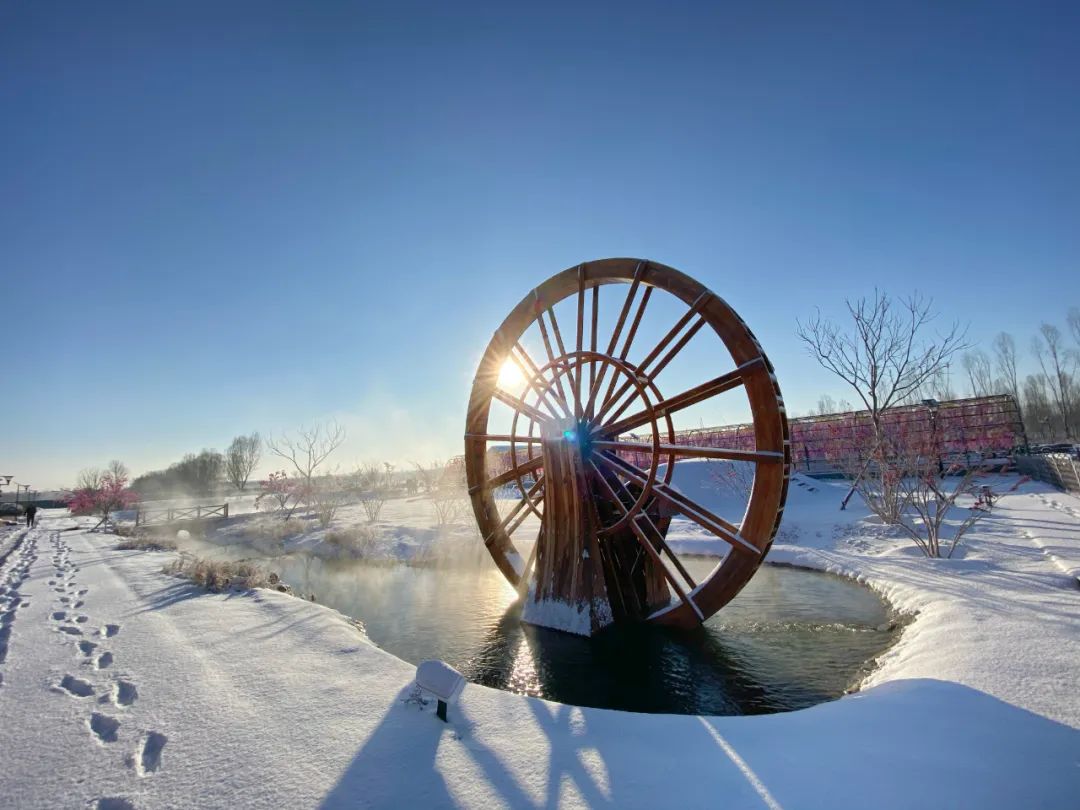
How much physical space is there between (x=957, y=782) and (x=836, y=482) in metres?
19.0

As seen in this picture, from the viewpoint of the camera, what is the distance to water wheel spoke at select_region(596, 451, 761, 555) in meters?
6.16

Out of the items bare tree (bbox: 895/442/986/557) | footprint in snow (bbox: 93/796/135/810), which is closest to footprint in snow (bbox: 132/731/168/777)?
footprint in snow (bbox: 93/796/135/810)

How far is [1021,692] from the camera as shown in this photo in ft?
11.1

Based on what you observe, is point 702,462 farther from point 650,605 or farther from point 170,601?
point 170,601

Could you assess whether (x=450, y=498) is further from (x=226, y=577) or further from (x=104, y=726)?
(x=104, y=726)

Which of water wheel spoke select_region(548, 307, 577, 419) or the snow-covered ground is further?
water wheel spoke select_region(548, 307, 577, 419)

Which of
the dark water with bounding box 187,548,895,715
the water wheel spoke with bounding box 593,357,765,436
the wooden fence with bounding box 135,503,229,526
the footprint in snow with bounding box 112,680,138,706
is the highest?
the water wheel spoke with bounding box 593,357,765,436

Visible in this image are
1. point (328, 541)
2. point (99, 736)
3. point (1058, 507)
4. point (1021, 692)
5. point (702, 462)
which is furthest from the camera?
point (702, 462)

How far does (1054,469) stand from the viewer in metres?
15.1

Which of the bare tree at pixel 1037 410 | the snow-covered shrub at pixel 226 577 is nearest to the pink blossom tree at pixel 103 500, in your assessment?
the snow-covered shrub at pixel 226 577

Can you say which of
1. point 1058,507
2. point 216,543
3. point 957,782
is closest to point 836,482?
point 1058,507

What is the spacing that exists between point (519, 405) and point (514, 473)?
1.20m

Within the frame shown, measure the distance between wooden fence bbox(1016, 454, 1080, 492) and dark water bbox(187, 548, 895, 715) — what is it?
10.8 meters

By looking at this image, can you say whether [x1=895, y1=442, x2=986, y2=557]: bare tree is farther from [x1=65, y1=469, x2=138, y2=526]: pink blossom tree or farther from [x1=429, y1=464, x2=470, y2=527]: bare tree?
[x1=65, y1=469, x2=138, y2=526]: pink blossom tree
